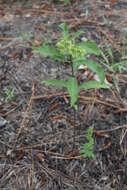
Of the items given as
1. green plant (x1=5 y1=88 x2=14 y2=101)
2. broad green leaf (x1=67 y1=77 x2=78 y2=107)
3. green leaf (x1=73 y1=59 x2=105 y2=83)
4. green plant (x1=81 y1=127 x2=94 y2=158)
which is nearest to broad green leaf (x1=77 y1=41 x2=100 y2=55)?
green leaf (x1=73 y1=59 x2=105 y2=83)

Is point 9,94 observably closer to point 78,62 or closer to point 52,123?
point 52,123

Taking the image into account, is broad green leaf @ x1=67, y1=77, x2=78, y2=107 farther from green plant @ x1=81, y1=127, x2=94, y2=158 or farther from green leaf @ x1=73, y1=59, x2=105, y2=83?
green plant @ x1=81, y1=127, x2=94, y2=158

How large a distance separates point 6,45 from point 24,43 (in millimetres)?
154

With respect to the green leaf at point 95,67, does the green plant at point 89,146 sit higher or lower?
lower

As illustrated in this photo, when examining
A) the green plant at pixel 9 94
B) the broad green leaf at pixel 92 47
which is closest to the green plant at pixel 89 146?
the broad green leaf at pixel 92 47

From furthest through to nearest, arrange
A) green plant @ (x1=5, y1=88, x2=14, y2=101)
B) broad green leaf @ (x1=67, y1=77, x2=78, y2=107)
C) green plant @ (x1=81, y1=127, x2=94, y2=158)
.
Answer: green plant @ (x1=5, y1=88, x2=14, y2=101), green plant @ (x1=81, y1=127, x2=94, y2=158), broad green leaf @ (x1=67, y1=77, x2=78, y2=107)

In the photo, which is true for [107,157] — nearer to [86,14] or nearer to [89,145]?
[89,145]

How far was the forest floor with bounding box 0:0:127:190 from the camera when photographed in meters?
1.52

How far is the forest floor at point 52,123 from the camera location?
1.52 metres

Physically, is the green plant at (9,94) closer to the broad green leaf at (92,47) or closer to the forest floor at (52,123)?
the forest floor at (52,123)

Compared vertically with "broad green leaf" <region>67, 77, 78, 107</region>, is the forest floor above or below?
below

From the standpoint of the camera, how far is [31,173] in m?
1.52

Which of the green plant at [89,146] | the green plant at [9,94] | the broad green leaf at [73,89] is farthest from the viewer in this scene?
the green plant at [9,94]

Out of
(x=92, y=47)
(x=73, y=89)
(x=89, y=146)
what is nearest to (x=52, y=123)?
(x=89, y=146)
